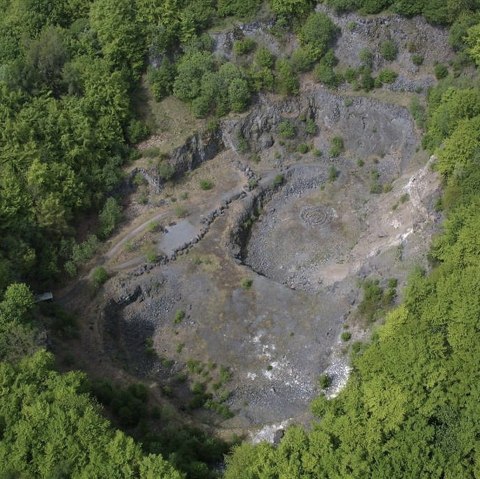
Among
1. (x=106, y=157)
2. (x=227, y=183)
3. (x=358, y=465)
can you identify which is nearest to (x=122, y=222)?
(x=106, y=157)

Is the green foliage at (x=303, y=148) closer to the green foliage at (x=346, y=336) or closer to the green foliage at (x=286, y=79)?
the green foliage at (x=286, y=79)

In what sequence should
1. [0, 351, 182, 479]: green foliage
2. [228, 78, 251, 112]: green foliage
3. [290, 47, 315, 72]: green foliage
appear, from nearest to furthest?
1. [0, 351, 182, 479]: green foliage
2. [228, 78, 251, 112]: green foliage
3. [290, 47, 315, 72]: green foliage

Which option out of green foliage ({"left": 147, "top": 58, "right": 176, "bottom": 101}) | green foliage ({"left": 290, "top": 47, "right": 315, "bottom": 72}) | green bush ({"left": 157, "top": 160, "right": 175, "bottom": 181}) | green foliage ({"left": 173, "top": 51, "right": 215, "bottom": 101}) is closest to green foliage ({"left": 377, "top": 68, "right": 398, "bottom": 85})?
green foliage ({"left": 290, "top": 47, "right": 315, "bottom": 72})

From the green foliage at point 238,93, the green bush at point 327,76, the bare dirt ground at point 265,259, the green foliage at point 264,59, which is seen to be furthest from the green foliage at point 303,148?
the green foliage at point 264,59

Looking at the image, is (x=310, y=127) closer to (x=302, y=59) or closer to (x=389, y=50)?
(x=302, y=59)

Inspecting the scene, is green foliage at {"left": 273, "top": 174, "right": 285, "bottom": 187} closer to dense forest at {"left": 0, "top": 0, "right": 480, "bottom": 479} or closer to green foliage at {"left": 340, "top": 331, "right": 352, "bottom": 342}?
dense forest at {"left": 0, "top": 0, "right": 480, "bottom": 479}
